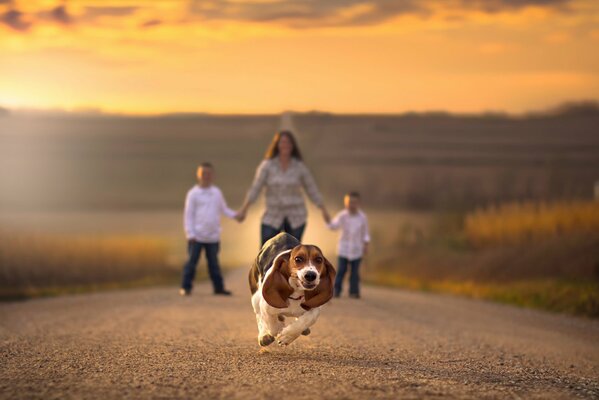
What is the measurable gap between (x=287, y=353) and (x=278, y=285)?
1.24 meters

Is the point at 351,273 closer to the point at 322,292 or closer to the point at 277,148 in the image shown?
the point at 277,148

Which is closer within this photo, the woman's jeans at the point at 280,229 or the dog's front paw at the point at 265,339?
the dog's front paw at the point at 265,339

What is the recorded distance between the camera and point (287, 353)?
981 centimetres

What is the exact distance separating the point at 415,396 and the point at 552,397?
1270 millimetres

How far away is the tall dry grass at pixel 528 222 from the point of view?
1180 inches

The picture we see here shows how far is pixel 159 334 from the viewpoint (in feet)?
39.7

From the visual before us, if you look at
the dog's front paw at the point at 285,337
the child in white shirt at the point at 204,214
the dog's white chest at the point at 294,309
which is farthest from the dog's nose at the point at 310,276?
the child in white shirt at the point at 204,214

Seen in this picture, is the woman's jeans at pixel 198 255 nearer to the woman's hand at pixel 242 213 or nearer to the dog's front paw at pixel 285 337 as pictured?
the woman's hand at pixel 242 213

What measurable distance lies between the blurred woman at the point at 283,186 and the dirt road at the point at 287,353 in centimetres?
143

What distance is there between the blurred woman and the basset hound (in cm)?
456

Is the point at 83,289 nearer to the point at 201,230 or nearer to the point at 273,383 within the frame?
the point at 201,230

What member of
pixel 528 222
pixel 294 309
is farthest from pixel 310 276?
pixel 528 222

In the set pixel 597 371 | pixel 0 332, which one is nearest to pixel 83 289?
pixel 0 332

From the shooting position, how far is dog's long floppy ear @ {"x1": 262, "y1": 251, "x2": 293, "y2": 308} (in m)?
8.85
